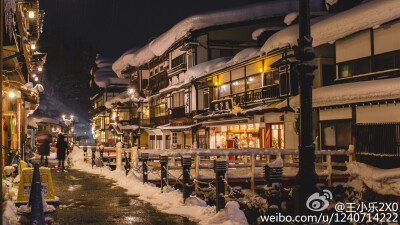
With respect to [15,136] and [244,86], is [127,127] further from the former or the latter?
[15,136]

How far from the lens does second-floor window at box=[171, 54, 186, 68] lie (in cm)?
4091

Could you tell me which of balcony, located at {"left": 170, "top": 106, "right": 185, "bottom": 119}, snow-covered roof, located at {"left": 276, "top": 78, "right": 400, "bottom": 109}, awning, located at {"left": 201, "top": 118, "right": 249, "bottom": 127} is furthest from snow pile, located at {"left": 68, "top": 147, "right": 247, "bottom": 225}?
balcony, located at {"left": 170, "top": 106, "right": 185, "bottom": 119}

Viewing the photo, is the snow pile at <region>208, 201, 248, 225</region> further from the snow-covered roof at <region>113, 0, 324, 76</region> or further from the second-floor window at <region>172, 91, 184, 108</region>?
the second-floor window at <region>172, 91, 184, 108</region>

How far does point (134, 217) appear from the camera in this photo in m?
9.74

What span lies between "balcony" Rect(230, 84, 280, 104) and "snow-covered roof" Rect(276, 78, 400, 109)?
5168 millimetres

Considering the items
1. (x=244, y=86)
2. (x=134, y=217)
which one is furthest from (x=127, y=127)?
(x=134, y=217)

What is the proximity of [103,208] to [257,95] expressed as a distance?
1868 cm

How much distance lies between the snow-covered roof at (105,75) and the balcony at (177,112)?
30.3 metres

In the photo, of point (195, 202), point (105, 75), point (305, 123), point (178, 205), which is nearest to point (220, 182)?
point (195, 202)

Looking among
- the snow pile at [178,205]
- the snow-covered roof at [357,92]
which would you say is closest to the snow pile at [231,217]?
the snow pile at [178,205]

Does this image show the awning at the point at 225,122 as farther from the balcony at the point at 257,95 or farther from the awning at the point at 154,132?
the awning at the point at 154,132

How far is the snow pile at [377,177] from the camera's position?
48.2 feet

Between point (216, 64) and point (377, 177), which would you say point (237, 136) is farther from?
point (377, 177)

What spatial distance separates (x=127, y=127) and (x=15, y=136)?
121 feet
